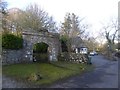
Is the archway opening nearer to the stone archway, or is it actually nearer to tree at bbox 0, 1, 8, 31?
the stone archway

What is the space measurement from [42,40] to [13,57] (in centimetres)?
528

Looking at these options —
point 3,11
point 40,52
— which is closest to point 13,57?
point 3,11

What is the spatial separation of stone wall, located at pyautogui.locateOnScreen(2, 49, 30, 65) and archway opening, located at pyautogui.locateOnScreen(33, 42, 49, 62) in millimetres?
1932

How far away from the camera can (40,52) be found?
28.2 metres

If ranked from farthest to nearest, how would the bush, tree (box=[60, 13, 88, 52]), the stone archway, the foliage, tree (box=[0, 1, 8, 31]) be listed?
1. tree (box=[60, 13, 88, 52])
2. the foliage
3. the stone archway
4. tree (box=[0, 1, 8, 31])
5. the bush

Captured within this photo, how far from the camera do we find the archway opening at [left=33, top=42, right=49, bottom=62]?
2692 cm

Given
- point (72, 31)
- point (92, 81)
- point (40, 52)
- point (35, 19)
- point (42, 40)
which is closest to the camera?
point (92, 81)

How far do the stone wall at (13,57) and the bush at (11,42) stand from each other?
477 mm

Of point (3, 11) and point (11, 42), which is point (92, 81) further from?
point (3, 11)

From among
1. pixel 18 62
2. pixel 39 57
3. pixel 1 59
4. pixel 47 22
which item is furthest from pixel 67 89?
pixel 47 22

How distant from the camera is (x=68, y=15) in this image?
40062mm

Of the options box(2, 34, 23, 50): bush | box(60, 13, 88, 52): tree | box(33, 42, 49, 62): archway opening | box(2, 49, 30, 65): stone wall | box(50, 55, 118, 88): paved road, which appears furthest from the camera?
box(60, 13, 88, 52): tree

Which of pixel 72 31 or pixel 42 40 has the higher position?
pixel 72 31

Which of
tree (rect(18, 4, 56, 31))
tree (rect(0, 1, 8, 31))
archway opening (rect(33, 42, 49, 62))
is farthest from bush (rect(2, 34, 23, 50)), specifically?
tree (rect(18, 4, 56, 31))
